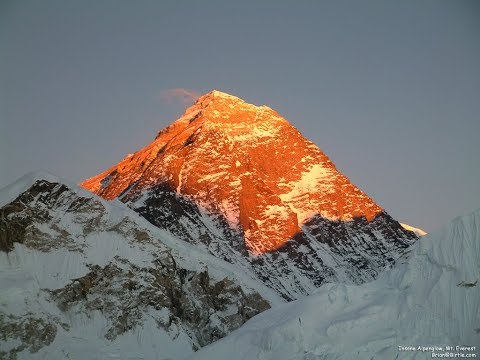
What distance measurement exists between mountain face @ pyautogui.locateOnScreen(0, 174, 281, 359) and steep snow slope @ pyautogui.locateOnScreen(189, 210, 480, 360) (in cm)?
3322

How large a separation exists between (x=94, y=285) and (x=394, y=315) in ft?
185

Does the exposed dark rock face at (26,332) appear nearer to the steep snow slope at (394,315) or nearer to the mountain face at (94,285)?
the mountain face at (94,285)

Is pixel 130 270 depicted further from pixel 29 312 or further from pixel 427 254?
pixel 427 254

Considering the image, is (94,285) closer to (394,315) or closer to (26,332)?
(26,332)

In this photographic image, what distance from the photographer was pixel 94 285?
4427 inches

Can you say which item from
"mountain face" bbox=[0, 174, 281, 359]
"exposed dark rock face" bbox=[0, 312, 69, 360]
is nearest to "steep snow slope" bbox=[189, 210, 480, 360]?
"exposed dark rock face" bbox=[0, 312, 69, 360]

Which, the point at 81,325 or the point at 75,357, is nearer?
the point at 75,357

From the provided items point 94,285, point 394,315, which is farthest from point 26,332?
point 394,315

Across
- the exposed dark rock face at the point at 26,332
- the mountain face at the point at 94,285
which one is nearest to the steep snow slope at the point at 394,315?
the exposed dark rock face at the point at 26,332

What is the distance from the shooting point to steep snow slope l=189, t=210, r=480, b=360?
6600 centimetres

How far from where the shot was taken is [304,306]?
246 ft

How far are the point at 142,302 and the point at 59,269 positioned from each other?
13.8m

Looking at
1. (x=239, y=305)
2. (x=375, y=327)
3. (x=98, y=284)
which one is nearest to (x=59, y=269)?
(x=98, y=284)

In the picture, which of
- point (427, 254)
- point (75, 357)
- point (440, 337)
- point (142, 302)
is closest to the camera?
point (440, 337)
